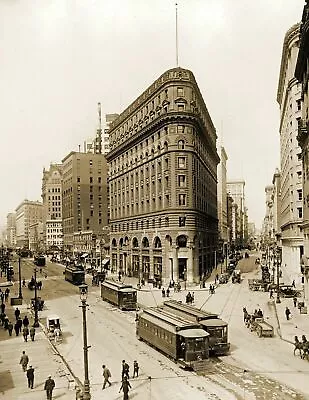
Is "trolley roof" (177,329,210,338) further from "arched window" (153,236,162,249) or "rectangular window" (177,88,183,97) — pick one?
"rectangular window" (177,88,183,97)

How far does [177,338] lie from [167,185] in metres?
49.2

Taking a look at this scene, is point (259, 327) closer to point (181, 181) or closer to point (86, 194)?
point (181, 181)

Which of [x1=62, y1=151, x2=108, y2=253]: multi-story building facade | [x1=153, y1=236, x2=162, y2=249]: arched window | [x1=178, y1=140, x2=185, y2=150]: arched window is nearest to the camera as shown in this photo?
[x1=178, y1=140, x2=185, y2=150]: arched window

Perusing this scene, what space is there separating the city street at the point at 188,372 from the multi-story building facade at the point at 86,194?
420 feet

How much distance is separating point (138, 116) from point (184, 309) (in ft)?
205

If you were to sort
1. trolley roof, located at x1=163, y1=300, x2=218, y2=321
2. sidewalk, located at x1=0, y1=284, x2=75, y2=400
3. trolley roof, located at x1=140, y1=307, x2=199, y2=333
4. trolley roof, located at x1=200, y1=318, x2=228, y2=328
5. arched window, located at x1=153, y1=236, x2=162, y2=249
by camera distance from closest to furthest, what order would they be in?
sidewalk, located at x1=0, y1=284, x2=75, y2=400, trolley roof, located at x1=140, y1=307, x2=199, y2=333, trolley roof, located at x1=200, y1=318, x2=228, y2=328, trolley roof, located at x1=163, y1=300, x2=218, y2=321, arched window, located at x1=153, y1=236, x2=162, y2=249

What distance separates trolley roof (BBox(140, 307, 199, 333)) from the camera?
1231 inches

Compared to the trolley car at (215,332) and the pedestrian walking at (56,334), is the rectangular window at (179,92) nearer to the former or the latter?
the pedestrian walking at (56,334)

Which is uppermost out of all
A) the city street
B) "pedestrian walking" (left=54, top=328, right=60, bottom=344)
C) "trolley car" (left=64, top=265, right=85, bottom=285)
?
"trolley car" (left=64, top=265, right=85, bottom=285)

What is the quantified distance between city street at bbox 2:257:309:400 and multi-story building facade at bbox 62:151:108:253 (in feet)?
420

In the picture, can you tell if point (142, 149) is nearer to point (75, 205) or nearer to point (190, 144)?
point (190, 144)

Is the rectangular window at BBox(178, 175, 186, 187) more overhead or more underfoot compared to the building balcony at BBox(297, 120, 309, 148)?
more underfoot

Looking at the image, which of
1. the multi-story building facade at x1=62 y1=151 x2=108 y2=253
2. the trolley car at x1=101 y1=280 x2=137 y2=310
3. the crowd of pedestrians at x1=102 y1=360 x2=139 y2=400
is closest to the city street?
the crowd of pedestrians at x1=102 y1=360 x2=139 y2=400

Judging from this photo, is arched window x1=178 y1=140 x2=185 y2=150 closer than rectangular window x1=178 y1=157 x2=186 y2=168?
No
